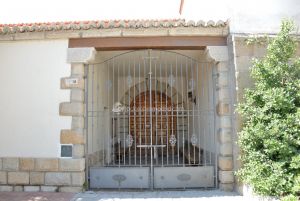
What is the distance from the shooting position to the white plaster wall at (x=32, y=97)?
5.49 meters

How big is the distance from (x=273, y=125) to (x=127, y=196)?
244 centimetres

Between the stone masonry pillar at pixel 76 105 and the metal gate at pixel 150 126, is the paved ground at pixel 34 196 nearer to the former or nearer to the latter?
the stone masonry pillar at pixel 76 105

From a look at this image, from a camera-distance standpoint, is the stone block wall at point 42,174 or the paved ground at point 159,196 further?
the stone block wall at point 42,174

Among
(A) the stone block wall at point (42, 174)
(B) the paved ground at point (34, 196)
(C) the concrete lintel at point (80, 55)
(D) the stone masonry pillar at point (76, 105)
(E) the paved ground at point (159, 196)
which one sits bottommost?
(E) the paved ground at point (159, 196)

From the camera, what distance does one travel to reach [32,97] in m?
5.59

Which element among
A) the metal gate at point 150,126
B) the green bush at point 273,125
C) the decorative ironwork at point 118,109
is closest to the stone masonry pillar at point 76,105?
the metal gate at point 150,126

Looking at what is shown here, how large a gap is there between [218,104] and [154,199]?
76.2 inches

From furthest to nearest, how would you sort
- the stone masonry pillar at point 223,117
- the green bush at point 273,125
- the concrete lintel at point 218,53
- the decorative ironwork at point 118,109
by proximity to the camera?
1. the decorative ironwork at point 118,109
2. the concrete lintel at point 218,53
3. the stone masonry pillar at point 223,117
4. the green bush at point 273,125

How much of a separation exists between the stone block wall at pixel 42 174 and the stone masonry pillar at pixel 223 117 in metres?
2.34

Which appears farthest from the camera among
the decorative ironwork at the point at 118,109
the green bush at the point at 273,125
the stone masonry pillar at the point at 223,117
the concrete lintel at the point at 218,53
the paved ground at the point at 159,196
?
the decorative ironwork at the point at 118,109

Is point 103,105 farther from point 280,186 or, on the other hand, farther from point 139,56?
point 280,186

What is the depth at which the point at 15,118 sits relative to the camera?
18.4 ft

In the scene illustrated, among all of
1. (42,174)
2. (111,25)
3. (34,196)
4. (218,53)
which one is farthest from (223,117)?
(34,196)

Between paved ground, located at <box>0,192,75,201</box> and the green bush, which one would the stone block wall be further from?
the green bush
